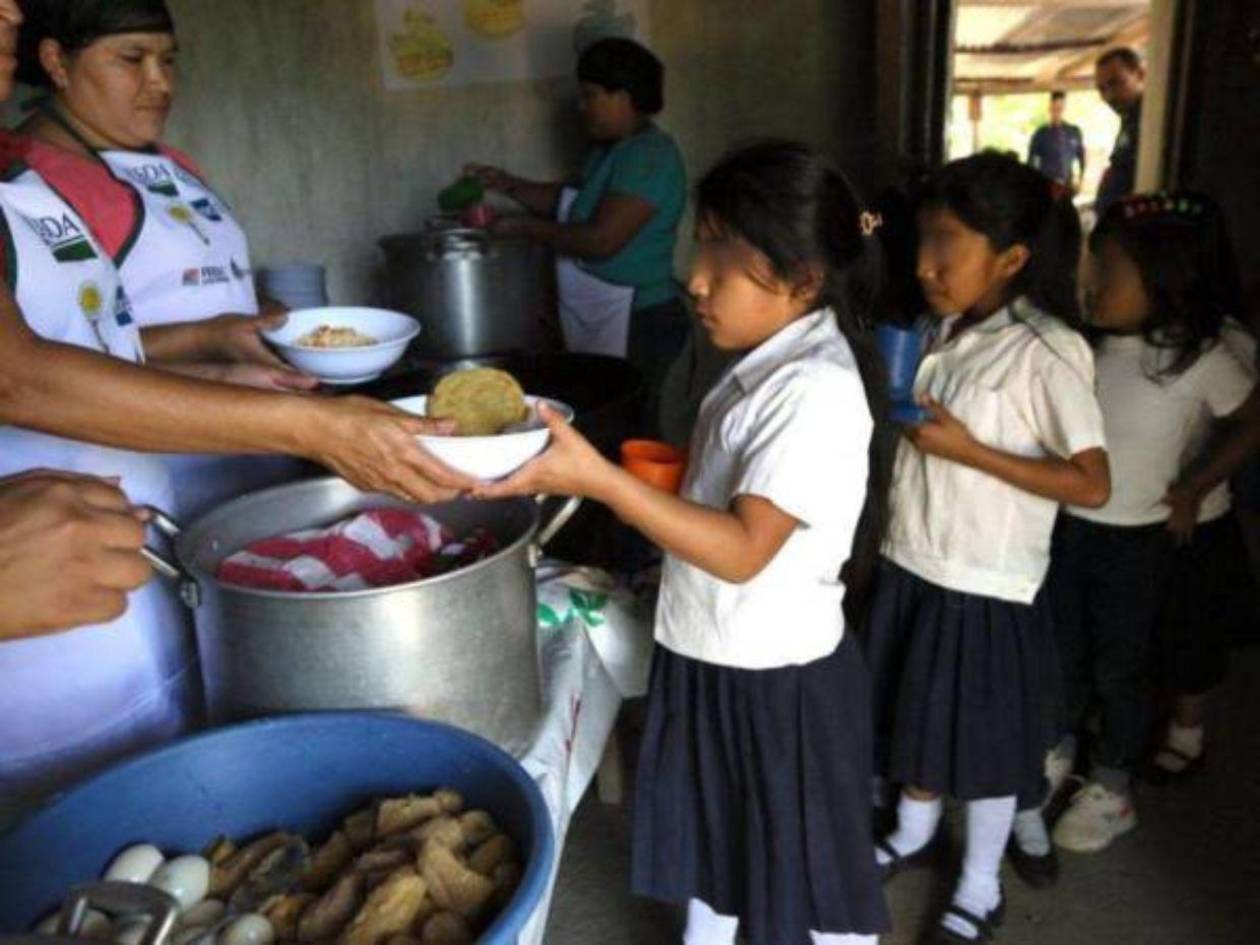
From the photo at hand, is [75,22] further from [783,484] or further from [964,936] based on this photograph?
[964,936]

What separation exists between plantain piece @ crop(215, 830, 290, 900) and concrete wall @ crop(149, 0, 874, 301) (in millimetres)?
2832

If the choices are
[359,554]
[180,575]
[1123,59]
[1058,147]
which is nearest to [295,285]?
[359,554]

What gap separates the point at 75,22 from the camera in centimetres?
148

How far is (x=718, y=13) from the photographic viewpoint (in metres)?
4.02

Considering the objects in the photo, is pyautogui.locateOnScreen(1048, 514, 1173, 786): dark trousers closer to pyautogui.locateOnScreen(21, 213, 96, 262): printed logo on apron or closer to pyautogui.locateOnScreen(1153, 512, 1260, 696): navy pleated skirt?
pyautogui.locateOnScreen(1153, 512, 1260, 696): navy pleated skirt

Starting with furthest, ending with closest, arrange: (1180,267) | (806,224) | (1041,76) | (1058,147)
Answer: (1041,76) < (1058,147) < (1180,267) < (806,224)

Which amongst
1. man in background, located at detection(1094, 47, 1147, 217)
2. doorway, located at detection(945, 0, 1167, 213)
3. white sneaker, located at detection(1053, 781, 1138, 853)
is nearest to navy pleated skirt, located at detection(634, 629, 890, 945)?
white sneaker, located at detection(1053, 781, 1138, 853)

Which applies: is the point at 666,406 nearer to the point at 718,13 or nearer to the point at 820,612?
the point at 718,13

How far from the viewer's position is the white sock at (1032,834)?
1991mm

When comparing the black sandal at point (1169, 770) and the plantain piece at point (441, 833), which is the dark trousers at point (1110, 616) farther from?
the plantain piece at point (441, 833)

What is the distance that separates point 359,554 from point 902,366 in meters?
0.92

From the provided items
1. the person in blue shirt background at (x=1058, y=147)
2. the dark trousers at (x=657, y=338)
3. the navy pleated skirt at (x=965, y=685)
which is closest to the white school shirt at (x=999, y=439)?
the navy pleated skirt at (x=965, y=685)

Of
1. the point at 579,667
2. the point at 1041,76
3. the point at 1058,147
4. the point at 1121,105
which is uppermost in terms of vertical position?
the point at 1041,76

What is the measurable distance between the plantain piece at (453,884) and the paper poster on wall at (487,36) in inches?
128
